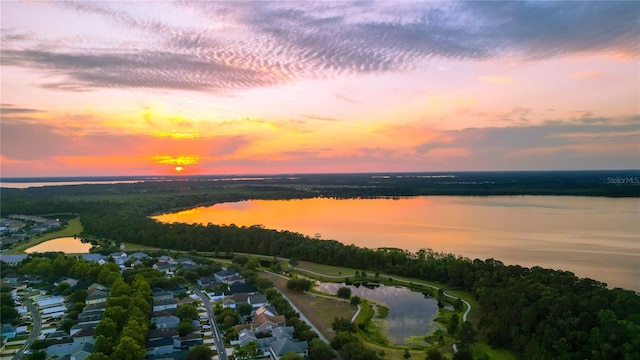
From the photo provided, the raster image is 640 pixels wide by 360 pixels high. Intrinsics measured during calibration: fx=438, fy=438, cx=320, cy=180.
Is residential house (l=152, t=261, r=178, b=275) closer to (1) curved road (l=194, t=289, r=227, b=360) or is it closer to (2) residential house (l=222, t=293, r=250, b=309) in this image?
(1) curved road (l=194, t=289, r=227, b=360)

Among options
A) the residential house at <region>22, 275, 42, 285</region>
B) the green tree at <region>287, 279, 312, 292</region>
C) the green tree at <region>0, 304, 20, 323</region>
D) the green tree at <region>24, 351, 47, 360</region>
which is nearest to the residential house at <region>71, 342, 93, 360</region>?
the green tree at <region>24, 351, 47, 360</region>

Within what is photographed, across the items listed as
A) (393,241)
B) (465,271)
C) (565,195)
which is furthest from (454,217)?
(565,195)

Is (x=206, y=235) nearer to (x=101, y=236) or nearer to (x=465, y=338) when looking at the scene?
(x=101, y=236)

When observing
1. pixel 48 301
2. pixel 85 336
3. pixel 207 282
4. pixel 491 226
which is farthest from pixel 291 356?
pixel 491 226

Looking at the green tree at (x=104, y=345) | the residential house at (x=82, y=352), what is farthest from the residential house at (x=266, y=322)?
the residential house at (x=82, y=352)

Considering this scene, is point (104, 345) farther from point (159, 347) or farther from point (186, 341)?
point (186, 341)

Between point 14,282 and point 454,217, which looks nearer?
point 14,282
